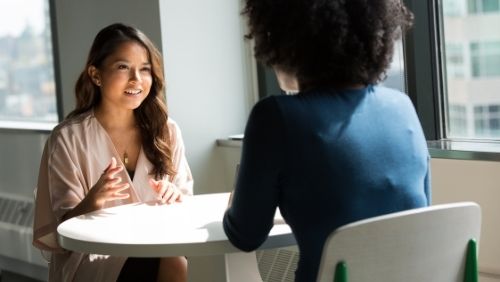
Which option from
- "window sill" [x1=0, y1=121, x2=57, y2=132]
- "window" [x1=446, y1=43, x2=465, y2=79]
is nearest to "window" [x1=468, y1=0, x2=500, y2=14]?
"window" [x1=446, y1=43, x2=465, y2=79]

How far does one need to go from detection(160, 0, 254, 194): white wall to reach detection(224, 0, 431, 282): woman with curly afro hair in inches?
75.0

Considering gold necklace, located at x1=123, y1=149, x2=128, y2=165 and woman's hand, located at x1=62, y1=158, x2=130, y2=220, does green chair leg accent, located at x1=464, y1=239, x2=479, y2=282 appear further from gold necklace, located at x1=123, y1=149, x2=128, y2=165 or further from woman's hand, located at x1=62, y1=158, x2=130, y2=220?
gold necklace, located at x1=123, y1=149, x2=128, y2=165

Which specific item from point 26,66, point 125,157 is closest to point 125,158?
point 125,157

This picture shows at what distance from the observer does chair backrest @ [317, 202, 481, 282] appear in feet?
5.12

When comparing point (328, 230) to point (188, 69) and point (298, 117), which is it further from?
point (188, 69)

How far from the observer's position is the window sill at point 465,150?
105 inches

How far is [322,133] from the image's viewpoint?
1.68m

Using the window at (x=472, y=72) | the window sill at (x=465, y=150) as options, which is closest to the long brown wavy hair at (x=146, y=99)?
the window sill at (x=465, y=150)

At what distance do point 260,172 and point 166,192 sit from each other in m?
0.96

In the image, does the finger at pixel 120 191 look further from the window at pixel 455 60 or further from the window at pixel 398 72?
the window at pixel 455 60

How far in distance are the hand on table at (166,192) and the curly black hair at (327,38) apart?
92 centimetres

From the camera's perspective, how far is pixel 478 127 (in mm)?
3055

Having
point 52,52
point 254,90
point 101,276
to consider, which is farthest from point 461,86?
point 52,52

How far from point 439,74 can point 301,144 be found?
1.62 metres
